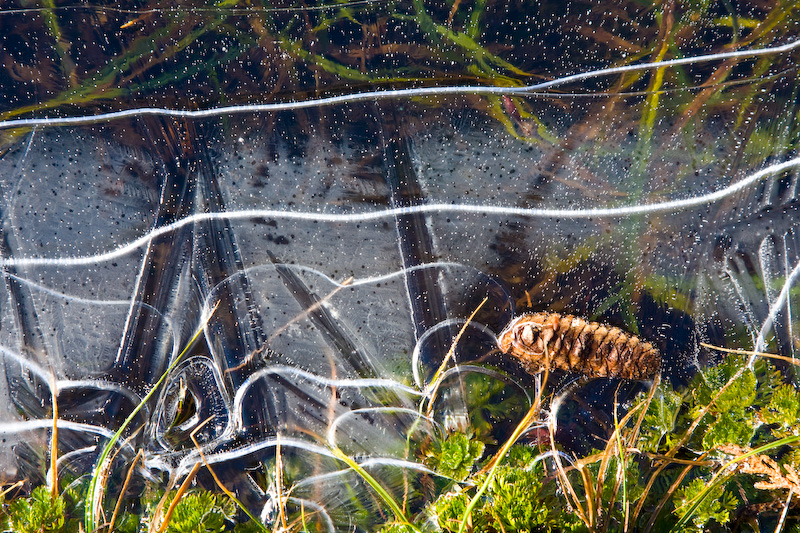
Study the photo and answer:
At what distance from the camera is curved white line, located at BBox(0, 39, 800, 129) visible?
1592 mm

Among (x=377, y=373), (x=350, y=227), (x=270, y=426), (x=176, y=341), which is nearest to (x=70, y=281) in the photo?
(x=176, y=341)

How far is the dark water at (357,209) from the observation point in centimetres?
162

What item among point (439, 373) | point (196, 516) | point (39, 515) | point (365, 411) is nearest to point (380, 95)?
point (439, 373)

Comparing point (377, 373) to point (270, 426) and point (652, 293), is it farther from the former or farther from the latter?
point (652, 293)

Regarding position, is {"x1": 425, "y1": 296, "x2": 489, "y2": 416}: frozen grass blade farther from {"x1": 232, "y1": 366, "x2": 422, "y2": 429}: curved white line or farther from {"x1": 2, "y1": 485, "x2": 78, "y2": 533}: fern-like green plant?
{"x1": 2, "y1": 485, "x2": 78, "y2": 533}: fern-like green plant

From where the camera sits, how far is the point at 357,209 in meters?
1.69

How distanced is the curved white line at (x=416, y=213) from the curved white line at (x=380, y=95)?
36cm

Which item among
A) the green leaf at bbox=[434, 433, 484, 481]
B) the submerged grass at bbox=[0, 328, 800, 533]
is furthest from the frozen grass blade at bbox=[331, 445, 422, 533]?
the green leaf at bbox=[434, 433, 484, 481]

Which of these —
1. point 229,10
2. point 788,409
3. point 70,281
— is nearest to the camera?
point 788,409

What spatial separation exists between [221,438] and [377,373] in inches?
25.4

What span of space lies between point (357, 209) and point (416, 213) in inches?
8.4

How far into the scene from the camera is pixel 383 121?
1.66m

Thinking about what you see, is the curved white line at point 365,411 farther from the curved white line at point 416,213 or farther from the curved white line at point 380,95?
the curved white line at point 380,95

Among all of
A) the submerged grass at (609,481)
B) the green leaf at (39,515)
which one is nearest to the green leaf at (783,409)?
the submerged grass at (609,481)
